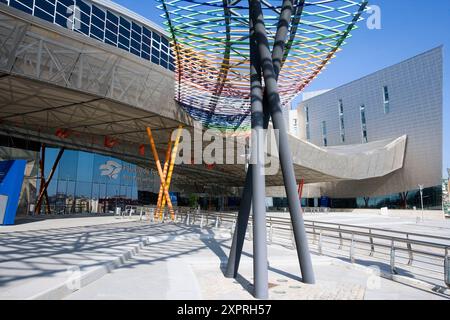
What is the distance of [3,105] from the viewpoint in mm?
21328

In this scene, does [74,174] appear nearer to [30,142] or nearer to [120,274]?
[30,142]

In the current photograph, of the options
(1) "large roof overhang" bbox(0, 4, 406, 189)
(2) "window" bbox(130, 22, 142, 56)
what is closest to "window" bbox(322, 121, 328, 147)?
(2) "window" bbox(130, 22, 142, 56)

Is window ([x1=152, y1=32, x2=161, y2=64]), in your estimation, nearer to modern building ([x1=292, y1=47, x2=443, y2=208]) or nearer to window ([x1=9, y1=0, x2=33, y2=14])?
window ([x1=9, y1=0, x2=33, y2=14])

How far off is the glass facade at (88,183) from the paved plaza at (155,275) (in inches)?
868

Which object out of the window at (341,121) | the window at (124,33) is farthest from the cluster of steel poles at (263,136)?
the window at (341,121)

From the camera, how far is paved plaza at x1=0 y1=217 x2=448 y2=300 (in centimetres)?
584

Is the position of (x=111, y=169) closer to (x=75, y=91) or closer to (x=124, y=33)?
(x=124, y=33)

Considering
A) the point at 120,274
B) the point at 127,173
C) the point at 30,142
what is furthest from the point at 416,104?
the point at 120,274

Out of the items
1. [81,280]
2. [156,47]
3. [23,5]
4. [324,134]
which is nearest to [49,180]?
[23,5]

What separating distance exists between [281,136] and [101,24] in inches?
1320

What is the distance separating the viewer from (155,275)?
24.1 feet

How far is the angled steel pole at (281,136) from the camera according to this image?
7.02 metres

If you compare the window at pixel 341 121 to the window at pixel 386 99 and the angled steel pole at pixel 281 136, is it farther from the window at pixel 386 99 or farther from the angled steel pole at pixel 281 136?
the angled steel pole at pixel 281 136

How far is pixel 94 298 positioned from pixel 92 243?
627 cm
